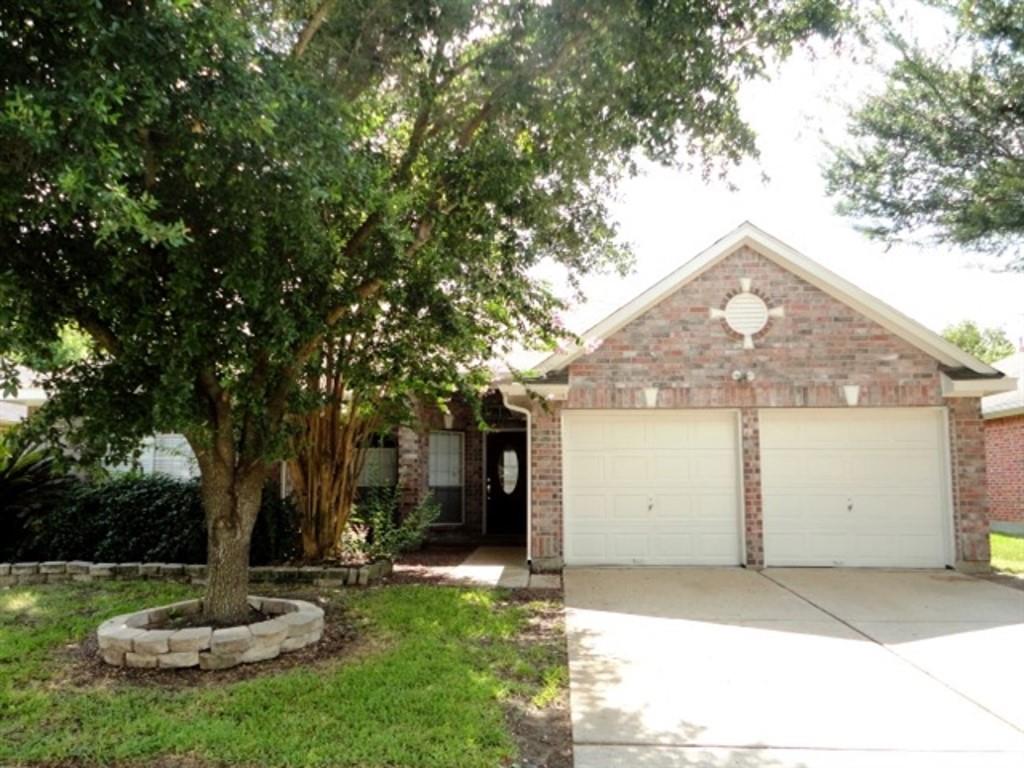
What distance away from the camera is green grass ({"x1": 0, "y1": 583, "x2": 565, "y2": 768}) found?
14.2 ft

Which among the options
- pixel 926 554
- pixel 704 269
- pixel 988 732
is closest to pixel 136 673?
pixel 988 732

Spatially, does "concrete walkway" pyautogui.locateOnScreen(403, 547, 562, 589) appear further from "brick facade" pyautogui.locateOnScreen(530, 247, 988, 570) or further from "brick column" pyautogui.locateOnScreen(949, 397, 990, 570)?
"brick column" pyautogui.locateOnScreen(949, 397, 990, 570)

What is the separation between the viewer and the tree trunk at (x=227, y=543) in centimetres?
667

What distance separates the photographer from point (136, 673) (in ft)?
19.2

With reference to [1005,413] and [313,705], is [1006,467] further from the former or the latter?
[313,705]

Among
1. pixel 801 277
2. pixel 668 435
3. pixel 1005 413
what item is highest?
pixel 801 277

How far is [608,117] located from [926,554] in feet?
25.9

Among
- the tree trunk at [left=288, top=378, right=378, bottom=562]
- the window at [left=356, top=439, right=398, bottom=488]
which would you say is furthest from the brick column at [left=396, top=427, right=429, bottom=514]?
the tree trunk at [left=288, top=378, right=378, bottom=562]

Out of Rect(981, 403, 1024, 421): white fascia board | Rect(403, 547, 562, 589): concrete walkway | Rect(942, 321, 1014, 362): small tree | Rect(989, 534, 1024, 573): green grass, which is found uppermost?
Rect(942, 321, 1014, 362): small tree

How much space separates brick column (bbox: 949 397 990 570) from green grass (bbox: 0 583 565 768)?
6951mm

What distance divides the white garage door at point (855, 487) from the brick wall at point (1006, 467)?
8886mm

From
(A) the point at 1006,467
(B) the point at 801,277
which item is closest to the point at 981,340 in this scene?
(A) the point at 1006,467

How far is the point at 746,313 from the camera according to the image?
35.2 feet

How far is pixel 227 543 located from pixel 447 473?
8.20 meters
